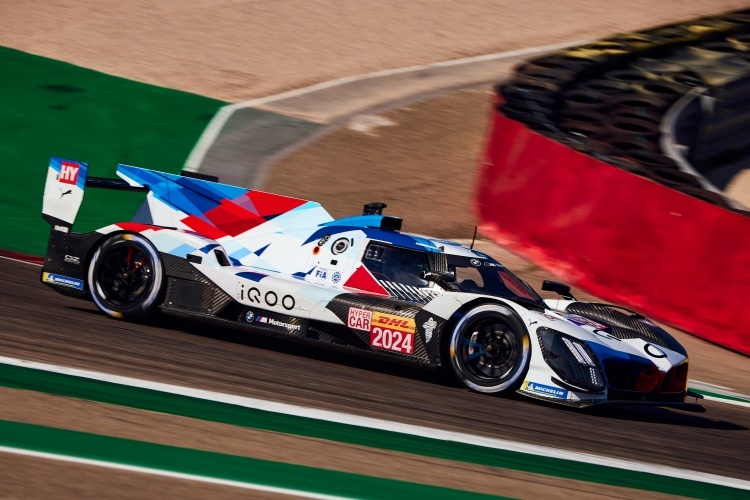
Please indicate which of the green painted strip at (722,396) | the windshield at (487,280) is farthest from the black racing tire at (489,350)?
the green painted strip at (722,396)

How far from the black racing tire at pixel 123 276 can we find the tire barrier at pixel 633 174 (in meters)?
6.46

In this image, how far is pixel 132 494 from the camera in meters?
4.47

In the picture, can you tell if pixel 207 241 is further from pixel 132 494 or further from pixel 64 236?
pixel 132 494

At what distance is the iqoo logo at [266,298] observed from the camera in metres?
8.59

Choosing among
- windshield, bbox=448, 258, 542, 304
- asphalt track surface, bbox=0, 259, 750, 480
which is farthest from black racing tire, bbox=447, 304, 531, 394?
windshield, bbox=448, 258, 542, 304

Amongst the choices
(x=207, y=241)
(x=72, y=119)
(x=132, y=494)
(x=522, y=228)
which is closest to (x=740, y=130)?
(x=522, y=228)

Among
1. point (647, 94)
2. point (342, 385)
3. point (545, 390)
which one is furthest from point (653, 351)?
point (647, 94)

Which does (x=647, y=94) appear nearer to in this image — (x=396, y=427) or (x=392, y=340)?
(x=392, y=340)

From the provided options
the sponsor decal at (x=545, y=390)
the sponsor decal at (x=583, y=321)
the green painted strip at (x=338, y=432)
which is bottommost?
the green painted strip at (x=338, y=432)

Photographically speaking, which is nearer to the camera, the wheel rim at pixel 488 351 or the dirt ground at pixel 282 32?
the wheel rim at pixel 488 351

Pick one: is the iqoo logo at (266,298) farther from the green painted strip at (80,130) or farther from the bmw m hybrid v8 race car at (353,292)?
the green painted strip at (80,130)

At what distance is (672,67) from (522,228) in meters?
7.52

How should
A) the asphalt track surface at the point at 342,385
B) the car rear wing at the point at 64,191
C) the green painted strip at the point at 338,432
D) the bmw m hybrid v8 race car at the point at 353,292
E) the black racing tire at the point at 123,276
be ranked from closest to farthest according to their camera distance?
the green painted strip at the point at 338,432 → the asphalt track surface at the point at 342,385 → the bmw m hybrid v8 race car at the point at 353,292 → the black racing tire at the point at 123,276 → the car rear wing at the point at 64,191

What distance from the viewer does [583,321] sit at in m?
8.45
